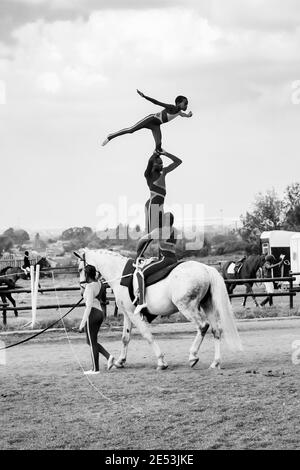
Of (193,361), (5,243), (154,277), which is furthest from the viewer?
(5,243)

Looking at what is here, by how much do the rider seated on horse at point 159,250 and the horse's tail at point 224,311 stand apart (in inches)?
28.9

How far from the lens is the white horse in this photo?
39.1 ft

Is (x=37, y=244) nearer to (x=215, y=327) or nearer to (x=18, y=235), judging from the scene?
(x=18, y=235)

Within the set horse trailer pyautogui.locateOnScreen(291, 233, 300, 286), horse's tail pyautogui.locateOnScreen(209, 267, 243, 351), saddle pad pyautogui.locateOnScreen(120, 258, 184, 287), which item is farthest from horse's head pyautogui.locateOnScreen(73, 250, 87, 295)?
horse trailer pyautogui.locateOnScreen(291, 233, 300, 286)

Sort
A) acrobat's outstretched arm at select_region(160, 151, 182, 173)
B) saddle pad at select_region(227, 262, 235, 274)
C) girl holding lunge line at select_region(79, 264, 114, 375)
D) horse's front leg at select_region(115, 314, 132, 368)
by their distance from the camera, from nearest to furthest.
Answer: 1. girl holding lunge line at select_region(79, 264, 114, 375)
2. horse's front leg at select_region(115, 314, 132, 368)
3. acrobat's outstretched arm at select_region(160, 151, 182, 173)
4. saddle pad at select_region(227, 262, 235, 274)

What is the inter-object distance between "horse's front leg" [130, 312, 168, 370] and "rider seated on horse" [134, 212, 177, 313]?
21 centimetres

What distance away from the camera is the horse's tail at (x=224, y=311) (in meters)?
12.0

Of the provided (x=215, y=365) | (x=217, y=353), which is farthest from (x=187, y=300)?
(x=215, y=365)

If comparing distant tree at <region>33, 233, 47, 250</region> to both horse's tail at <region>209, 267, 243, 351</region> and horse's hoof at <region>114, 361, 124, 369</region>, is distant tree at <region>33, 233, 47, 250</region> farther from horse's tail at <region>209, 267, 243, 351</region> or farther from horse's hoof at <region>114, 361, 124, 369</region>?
horse's tail at <region>209, 267, 243, 351</region>

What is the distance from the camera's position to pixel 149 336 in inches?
480

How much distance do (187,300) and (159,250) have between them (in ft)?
3.21

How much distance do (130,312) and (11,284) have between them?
41.9 ft

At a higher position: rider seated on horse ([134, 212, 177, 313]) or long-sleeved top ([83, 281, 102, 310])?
rider seated on horse ([134, 212, 177, 313])

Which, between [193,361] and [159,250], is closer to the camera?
[193,361]
